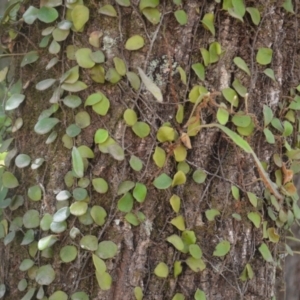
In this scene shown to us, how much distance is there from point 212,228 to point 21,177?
435mm

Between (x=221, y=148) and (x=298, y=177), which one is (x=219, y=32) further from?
(x=298, y=177)

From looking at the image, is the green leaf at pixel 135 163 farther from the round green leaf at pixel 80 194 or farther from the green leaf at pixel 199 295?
the green leaf at pixel 199 295

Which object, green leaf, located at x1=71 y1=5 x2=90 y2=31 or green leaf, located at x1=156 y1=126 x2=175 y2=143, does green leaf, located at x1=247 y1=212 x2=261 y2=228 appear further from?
green leaf, located at x1=71 y1=5 x2=90 y2=31

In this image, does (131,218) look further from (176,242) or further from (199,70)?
(199,70)

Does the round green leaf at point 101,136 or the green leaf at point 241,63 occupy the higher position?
the green leaf at point 241,63

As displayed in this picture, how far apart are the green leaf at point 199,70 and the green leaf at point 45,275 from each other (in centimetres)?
51

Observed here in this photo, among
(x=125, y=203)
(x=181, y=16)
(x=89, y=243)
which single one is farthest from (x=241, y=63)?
(x=89, y=243)

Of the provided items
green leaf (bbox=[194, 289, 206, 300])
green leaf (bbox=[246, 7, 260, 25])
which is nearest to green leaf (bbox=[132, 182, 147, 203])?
green leaf (bbox=[194, 289, 206, 300])

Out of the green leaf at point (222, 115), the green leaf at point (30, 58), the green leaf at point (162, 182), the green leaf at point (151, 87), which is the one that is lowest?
the green leaf at point (162, 182)

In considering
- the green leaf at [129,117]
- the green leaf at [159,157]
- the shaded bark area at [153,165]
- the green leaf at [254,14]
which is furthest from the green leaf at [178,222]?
the green leaf at [254,14]

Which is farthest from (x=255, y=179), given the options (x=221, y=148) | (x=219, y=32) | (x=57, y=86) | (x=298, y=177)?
(x=298, y=177)

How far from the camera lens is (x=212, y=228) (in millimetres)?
983

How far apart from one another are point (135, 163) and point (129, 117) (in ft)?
0.31

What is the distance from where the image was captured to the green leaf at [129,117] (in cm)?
94
